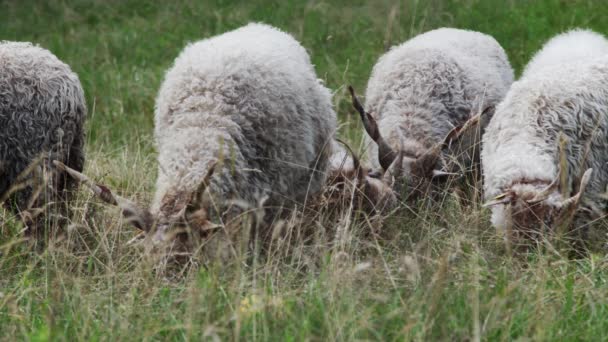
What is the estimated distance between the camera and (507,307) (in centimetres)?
363

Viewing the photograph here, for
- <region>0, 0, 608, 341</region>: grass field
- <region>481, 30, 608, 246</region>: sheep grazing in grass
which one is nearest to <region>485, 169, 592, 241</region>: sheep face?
<region>481, 30, 608, 246</region>: sheep grazing in grass

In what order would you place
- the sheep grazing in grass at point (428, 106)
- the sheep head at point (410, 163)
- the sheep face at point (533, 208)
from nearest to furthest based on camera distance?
the sheep face at point (533, 208) < the sheep head at point (410, 163) < the sheep grazing in grass at point (428, 106)

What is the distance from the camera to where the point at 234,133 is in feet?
16.4

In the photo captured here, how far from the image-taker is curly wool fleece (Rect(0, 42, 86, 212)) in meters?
5.18

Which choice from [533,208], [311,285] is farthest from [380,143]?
[311,285]

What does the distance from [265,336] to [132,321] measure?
25.5 inches

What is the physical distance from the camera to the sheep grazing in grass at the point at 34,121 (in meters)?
5.18

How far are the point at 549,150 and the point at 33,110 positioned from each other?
297cm

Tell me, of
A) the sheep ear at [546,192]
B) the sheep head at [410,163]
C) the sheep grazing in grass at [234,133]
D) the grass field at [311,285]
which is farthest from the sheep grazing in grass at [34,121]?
the sheep ear at [546,192]

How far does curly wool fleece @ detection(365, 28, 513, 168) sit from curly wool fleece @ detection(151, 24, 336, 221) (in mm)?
862

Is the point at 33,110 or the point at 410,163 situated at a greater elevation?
the point at 33,110

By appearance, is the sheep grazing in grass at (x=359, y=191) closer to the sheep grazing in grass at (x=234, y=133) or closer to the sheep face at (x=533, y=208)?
the sheep grazing in grass at (x=234, y=133)

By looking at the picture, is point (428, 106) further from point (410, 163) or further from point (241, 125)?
point (241, 125)

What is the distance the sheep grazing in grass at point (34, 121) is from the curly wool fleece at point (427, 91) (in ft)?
7.31
